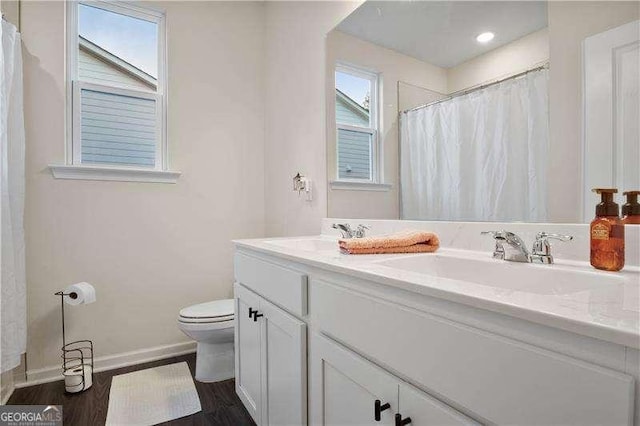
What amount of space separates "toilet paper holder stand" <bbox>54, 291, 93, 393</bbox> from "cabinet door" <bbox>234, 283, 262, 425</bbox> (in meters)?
0.93

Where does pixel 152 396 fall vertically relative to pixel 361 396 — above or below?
below

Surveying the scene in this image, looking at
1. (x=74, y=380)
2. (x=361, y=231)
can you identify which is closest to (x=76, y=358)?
(x=74, y=380)

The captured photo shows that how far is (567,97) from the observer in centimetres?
99

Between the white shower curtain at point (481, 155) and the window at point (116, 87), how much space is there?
5.67ft

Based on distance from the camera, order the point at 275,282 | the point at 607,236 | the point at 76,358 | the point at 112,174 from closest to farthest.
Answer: the point at 607,236, the point at 275,282, the point at 76,358, the point at 112,174

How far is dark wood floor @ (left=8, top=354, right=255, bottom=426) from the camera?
1.65m

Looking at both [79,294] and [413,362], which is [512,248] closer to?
[413,362]

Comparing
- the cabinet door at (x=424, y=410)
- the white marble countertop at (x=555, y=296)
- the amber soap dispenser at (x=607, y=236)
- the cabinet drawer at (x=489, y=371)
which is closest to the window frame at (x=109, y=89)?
the white marble countertop at (x=555, y=296)

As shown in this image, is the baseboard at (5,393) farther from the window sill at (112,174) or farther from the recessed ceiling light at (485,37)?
the recessed ceiling light at (485,37)

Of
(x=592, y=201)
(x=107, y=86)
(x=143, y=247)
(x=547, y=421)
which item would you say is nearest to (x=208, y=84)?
(x=107, y=86)

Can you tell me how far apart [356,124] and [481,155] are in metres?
0.72

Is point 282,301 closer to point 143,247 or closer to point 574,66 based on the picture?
point 574,66

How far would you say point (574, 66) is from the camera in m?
0.97

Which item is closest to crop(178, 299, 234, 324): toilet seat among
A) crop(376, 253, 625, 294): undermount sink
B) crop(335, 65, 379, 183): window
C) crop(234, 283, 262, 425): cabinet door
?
crop(234, 283, 262, 425): cabinet door
